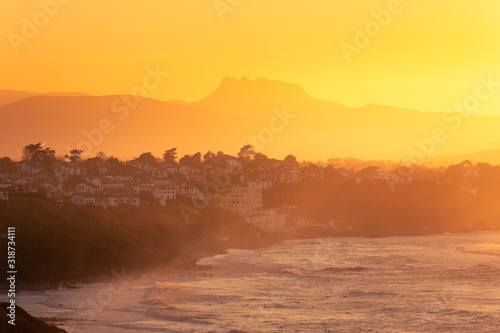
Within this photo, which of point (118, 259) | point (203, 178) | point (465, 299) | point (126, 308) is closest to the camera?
point (126, 308)

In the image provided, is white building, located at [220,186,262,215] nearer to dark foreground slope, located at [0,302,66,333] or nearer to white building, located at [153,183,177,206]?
white building, located at [153,183,177,206]

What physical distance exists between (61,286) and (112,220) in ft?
110

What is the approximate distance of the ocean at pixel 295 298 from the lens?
51.2 meters

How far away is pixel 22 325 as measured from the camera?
38719 millimetres

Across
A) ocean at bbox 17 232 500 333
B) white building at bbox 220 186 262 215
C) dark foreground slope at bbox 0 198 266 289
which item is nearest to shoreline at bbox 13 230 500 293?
dark foreground slope at bbox 0 198 266 289

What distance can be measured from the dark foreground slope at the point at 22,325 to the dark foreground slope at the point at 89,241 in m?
23.4

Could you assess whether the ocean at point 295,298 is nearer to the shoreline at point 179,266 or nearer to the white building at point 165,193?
the shoreline at point 179,266

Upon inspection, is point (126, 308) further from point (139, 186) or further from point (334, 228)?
point (334, 228)

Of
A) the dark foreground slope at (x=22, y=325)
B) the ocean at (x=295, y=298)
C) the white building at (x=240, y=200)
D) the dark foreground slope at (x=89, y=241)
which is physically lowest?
the ocean at (x=295, y=298)

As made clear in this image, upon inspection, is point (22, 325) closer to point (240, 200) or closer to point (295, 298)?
point (295, 298)

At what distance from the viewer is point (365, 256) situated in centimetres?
10350

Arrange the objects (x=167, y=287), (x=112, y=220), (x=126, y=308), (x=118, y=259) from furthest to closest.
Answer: (x=112, y=220) → (x=118, y=259) → (x=167, y=287) → (x=126, y=308)

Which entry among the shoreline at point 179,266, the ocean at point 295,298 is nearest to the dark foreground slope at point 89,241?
the shoreline at point 179,266

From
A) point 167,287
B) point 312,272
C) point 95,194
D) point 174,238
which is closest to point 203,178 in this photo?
point 95,194
